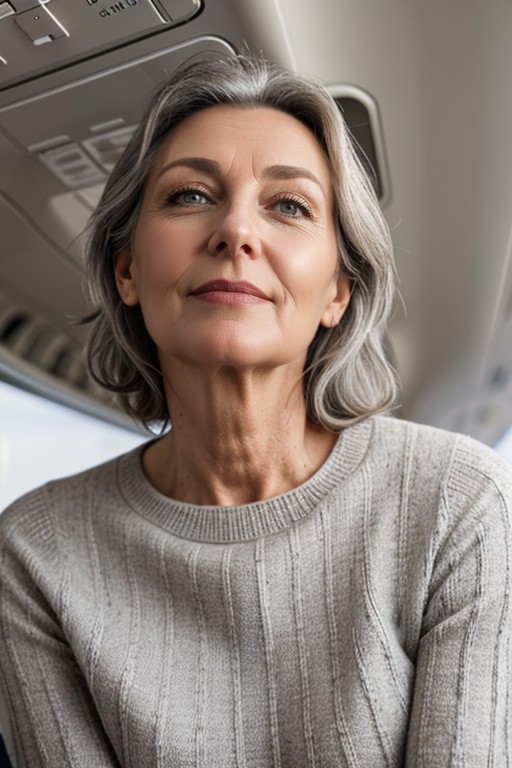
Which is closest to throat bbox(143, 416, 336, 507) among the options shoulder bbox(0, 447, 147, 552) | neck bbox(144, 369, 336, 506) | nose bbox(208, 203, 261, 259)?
neck bbox(144, 369, 336, 506)

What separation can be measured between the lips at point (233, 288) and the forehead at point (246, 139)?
0.16m

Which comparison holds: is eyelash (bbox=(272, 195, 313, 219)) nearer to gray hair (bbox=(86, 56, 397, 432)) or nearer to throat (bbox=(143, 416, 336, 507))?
gray hair (bbox=(86, 56, 397, 432))

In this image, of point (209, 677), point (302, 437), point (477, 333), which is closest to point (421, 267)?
point (477, 333)

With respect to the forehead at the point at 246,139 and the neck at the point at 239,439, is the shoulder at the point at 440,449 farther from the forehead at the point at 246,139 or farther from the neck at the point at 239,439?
the forehead at the point at 246,139

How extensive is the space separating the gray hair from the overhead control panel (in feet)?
0.31

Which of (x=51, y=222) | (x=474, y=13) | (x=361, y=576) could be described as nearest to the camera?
(x=474, y=13)

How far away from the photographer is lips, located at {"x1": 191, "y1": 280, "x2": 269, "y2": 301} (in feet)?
3.04

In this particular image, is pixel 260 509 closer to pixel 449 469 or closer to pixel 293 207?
pixel 449 469

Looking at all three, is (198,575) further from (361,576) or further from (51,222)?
(51,222)

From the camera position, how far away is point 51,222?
1263 mm

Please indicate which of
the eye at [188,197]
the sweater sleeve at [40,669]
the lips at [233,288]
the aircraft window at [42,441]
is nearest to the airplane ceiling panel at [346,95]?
the eye at [188,197]

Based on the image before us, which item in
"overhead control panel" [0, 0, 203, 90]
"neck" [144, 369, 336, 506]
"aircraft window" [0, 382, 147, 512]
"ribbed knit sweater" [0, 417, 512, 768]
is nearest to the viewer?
"overhead control panel" [0, 0, 203, 90]

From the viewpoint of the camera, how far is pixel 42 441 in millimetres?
2340

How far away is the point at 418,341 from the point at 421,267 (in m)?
0.24
